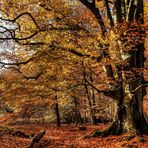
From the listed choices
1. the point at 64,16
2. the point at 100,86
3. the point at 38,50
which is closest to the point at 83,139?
the point at 38,50

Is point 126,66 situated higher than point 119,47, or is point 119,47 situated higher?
point 119,47

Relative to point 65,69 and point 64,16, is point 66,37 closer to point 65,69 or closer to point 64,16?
point 64,16

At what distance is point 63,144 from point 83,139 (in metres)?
1.60

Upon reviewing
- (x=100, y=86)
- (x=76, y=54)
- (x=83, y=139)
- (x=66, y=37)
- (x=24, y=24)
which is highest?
(x=24, y=24)

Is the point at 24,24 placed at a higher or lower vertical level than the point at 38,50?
higher

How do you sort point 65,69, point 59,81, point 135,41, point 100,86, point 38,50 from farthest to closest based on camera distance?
point 100,86
point 59,81
point 65,69
point 38,50
point 135,41

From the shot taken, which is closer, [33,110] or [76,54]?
[76,54]

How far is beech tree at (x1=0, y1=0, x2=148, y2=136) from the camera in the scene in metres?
13.1

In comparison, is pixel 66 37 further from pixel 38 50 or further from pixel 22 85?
pixel 22 85

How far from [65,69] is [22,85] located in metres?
4.29

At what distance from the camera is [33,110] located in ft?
99.4

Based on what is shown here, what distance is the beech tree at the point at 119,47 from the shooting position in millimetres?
13117

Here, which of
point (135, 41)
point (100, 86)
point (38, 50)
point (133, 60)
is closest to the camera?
point (135, 41)

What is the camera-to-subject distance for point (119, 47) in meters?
13.7
